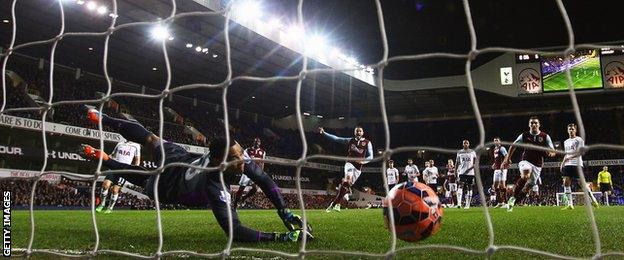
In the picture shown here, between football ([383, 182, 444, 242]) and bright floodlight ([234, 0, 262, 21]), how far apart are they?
55.0 feet

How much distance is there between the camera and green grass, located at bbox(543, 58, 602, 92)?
79.6ft

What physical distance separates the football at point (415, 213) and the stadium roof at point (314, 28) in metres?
15.6

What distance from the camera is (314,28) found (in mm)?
24656

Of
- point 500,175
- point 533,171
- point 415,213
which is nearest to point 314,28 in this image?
point 500,175

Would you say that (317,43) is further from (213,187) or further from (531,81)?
(213,187)

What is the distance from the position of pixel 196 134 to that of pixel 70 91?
29.1 feet

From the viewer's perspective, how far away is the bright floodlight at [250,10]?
64.6ft

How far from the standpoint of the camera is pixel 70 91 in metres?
24.8

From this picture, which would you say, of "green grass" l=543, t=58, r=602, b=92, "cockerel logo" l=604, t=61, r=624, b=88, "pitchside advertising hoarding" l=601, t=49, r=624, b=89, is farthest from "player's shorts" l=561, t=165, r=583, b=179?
"cockerel logo" l=604, t=61, r=624, b=88

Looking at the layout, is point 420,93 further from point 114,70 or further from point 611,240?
point 611,240

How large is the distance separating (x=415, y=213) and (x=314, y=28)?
21987mm

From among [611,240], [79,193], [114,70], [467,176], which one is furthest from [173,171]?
[114,70]

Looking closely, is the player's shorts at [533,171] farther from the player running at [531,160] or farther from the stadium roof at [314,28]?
the stadium roof at [314,28]

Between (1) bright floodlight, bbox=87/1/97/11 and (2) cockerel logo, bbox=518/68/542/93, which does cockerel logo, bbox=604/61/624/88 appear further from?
(1) bright floodlight, bbox=87/1/97/11
